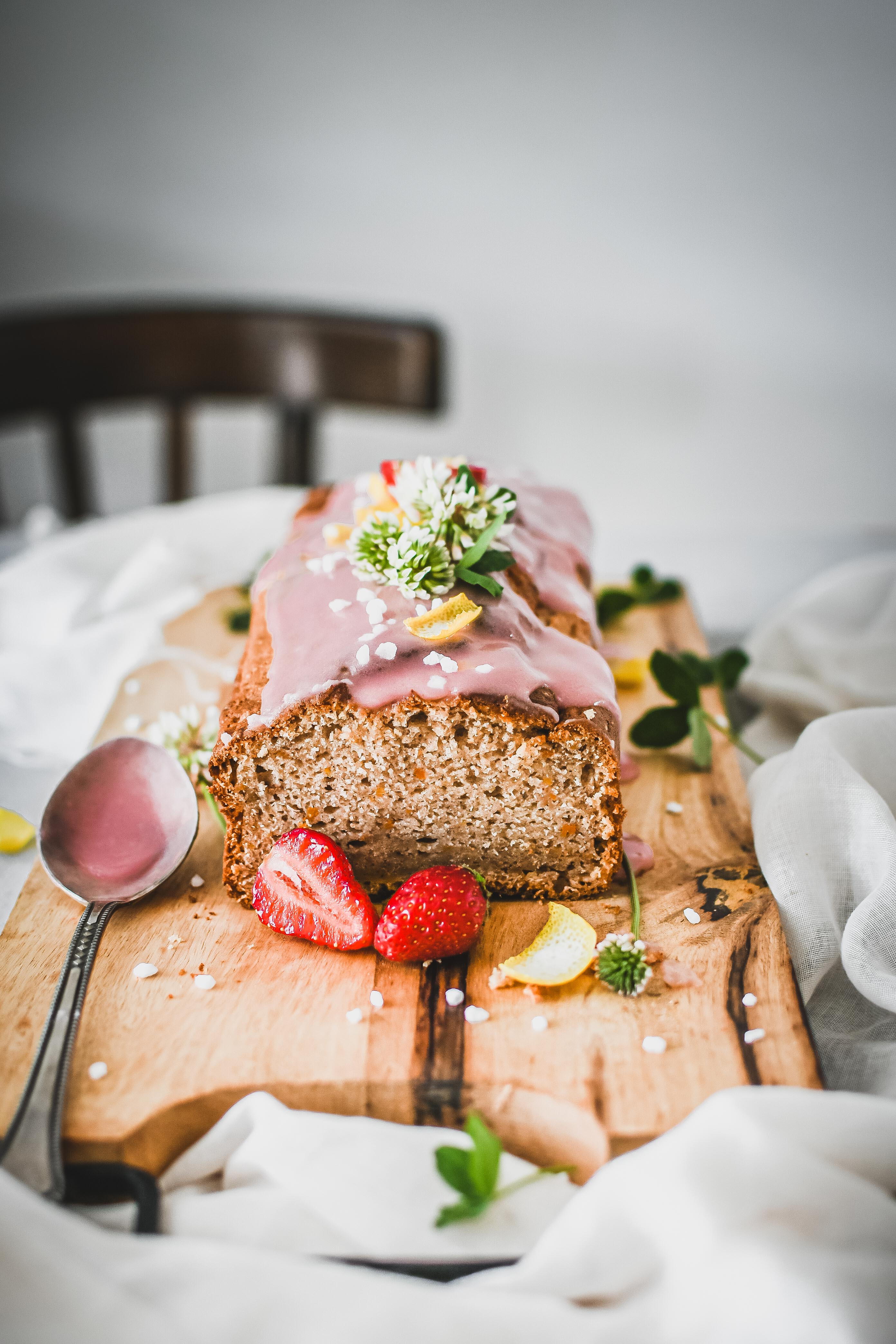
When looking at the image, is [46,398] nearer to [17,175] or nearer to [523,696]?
[17,175]

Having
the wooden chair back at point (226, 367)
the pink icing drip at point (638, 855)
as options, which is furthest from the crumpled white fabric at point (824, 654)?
the wooden chair back at point (226, 367)

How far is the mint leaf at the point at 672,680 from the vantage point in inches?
83.0

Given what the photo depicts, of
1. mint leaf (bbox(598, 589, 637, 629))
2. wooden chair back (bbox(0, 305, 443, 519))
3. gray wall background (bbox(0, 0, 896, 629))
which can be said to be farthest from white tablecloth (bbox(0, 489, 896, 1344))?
wooden chair back (bbox(0, 305, 443, 519))

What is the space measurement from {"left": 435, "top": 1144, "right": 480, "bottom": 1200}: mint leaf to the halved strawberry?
0.38 m

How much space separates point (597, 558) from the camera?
10.5ft

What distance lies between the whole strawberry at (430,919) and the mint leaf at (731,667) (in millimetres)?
1007

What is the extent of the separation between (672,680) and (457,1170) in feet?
3.78

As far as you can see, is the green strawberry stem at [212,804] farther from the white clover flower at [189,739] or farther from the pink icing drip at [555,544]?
the pink icing drip at [555,544]

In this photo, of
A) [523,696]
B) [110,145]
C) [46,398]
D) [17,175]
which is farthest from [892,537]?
[17,175]

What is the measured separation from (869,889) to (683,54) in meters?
3.14

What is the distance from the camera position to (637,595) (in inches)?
106

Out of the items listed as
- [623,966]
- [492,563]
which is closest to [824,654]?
[492,563]

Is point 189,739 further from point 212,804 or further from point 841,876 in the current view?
point 841,876

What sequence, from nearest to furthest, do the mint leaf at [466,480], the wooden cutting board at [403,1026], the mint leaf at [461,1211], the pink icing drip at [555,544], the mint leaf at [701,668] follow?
the mint leaf at [461,1211] → the wooden cutting board at [403,1026] → the mint leaf at [466,480] → the pink icing drip at [555,544] → the mint leaf at [701,668]
